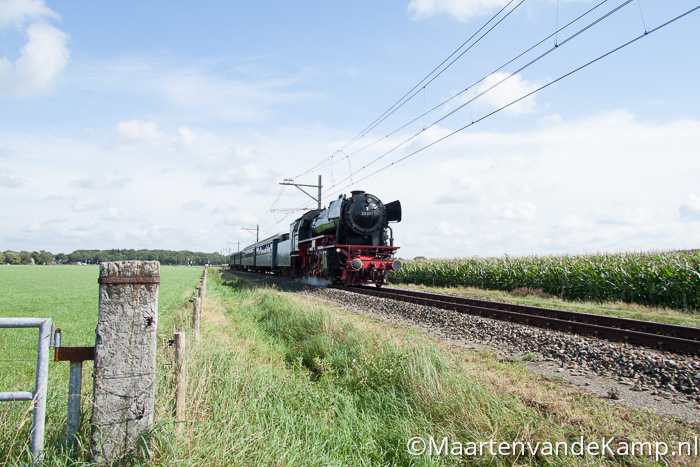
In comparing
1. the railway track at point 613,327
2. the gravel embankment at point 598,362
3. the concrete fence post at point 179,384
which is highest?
the concrete fence post at point 179,384

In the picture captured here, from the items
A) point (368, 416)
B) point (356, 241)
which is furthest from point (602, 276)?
point (368, 416)

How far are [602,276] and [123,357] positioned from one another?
1774 cm

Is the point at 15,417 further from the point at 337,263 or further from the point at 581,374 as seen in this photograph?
the point at 337,263

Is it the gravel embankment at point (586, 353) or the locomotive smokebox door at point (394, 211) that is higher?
the locomotive smokebox door at point (394, 211)

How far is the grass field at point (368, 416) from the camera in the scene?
120 inches

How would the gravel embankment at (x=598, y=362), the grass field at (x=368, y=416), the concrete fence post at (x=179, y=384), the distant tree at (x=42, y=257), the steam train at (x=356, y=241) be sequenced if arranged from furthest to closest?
the distant tree at (x=42, y=257)
the steam train at (x=356, y=241)
the gravel embankment at (x=598, y=362)
the concrete fence post at (x=179, y=384)
the grass field at (x=368, y=416)

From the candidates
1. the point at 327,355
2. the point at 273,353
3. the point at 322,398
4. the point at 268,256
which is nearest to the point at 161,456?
the point at 322,398

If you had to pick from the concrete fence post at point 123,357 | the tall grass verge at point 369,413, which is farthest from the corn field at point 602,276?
the concrete fence post at point 123,357

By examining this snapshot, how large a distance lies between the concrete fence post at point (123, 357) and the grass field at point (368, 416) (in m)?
0.13

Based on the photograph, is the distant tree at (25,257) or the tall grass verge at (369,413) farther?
the distant tree at (25,257)

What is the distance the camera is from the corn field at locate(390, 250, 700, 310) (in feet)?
47.2

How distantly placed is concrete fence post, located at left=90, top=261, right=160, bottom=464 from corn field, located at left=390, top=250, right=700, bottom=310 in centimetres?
1628

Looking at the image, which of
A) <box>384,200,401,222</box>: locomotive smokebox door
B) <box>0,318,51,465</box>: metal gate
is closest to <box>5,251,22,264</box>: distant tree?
<box>384,200,401,222</box>: locomotive smokebox door

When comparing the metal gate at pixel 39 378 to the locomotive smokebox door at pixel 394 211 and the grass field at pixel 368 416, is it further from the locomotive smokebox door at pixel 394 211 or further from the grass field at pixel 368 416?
the locomotive smokebox door at pixel 394 211
